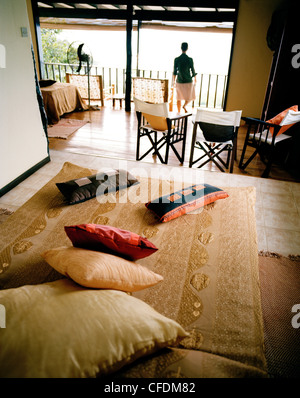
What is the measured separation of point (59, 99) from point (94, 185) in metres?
4.27

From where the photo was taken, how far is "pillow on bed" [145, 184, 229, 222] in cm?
165

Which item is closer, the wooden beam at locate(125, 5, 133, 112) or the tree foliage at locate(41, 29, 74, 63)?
the wooden beam at locate(125, 5, 133, 112)

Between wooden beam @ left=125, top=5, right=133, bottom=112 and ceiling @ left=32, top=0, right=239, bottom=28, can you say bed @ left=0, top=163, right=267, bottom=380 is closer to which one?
wooden beam @ left=125, top=5, right=133, bottom=112

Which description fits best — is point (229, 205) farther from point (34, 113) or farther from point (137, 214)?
point (34, 113)

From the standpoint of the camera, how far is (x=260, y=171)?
3637mm

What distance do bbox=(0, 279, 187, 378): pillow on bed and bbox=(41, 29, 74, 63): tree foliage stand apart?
9.06m

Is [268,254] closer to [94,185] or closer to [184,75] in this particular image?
[94,185]

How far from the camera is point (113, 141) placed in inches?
179

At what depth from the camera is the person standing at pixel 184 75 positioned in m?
5.64

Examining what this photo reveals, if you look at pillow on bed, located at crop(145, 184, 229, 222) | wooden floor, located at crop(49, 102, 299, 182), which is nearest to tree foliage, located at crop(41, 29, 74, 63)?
wooden floor, located at crop(49, 102, 299, 182)

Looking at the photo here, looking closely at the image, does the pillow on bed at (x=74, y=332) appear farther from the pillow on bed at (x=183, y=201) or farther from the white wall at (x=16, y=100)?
the white wall at (x=16, y=100)

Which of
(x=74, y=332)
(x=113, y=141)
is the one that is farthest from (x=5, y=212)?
(x=113, y=141)

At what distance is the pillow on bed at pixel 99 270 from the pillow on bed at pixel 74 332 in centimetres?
5
